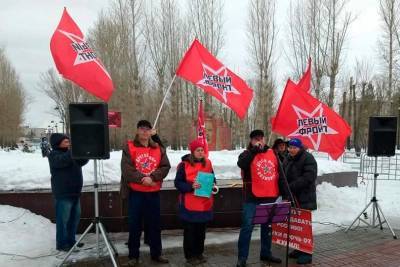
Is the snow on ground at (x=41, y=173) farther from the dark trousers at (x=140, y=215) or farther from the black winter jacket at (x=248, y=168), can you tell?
the black winter jacket at (x=248, y=168)

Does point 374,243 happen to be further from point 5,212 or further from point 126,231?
point 5,212

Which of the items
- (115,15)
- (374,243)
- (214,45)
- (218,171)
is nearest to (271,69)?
(214,45)

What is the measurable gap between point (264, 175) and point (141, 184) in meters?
1.79

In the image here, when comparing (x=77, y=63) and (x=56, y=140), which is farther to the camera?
(x=77, y=63)

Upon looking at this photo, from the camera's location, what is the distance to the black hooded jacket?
21.6ft

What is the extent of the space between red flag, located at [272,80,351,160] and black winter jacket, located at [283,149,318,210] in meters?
1.34

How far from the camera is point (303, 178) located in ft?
20.5

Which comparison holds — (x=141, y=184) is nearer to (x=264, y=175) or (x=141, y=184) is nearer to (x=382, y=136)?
(x=264, y=175)

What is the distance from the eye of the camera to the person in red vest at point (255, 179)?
19.2ft

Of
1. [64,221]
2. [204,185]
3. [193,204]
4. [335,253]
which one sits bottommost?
[335,253]

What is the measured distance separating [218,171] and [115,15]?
22.4m

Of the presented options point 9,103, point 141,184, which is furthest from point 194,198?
point 9,103

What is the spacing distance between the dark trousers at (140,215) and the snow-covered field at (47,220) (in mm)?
868

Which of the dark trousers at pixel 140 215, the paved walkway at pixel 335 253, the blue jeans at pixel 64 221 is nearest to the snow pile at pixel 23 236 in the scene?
the blue jeans at pixel 64 221
